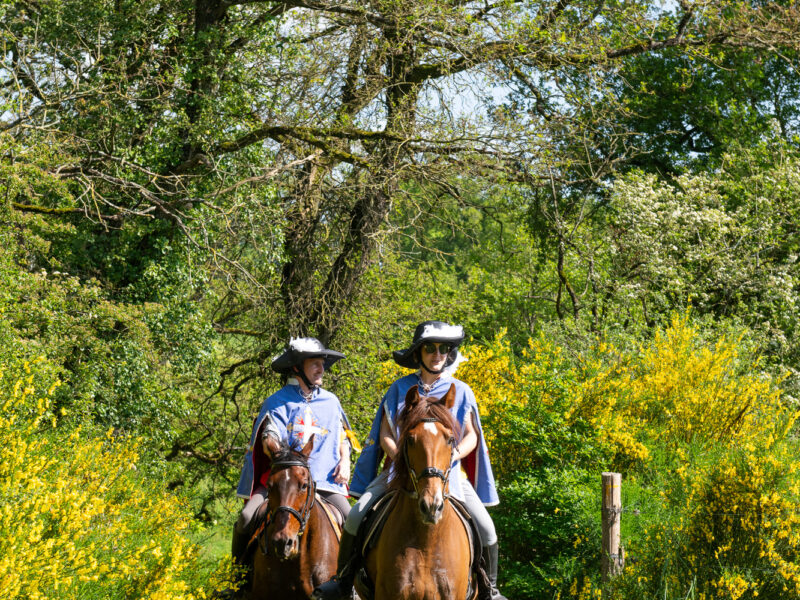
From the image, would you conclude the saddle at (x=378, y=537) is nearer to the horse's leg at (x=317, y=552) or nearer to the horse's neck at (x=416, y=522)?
the horse's neck at (x=416, y=522)

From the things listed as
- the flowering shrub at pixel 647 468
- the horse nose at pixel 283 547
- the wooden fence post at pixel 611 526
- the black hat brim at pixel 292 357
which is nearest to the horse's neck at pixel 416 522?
the horse nose at pixel 283 547

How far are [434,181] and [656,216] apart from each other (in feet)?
24.8

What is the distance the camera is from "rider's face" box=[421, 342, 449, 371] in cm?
644

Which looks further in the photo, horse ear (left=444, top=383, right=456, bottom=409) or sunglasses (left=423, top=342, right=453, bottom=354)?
sunglasses (left=423, top=342, right=453, bottom=354)

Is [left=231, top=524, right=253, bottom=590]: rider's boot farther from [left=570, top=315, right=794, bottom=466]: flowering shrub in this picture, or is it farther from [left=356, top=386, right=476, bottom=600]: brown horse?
[left=570, top=315, right=794, bottom=466]: flowering shrub

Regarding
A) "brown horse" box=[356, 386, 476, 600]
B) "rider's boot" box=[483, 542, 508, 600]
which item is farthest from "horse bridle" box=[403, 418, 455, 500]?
"rider's boot" box=[483, 542, 508, 600]

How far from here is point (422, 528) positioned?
534cm

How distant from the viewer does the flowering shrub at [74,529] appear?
4.50 metres

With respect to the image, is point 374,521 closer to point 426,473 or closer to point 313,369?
point 426,473

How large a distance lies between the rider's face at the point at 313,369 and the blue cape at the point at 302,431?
0.16m

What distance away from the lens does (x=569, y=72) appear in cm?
1369

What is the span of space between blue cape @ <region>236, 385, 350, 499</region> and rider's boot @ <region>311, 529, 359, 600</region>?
3.94ft

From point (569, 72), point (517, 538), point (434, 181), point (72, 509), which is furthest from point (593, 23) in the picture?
point (72, 509)

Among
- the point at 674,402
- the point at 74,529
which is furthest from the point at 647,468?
the point at 74,529
